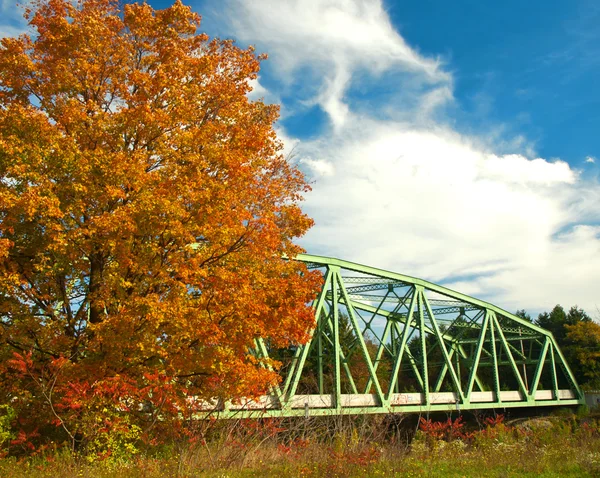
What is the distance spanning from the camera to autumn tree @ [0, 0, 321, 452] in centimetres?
986

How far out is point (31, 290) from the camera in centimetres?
1045

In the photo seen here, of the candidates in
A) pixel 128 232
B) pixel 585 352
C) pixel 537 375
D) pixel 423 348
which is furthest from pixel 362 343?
pixel 585 352

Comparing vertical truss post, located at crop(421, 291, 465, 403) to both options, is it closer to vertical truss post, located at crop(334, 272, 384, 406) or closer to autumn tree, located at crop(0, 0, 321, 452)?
vertical truss post, located at crop(334, 272, 384, 406)

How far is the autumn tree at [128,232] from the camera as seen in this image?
9.86m

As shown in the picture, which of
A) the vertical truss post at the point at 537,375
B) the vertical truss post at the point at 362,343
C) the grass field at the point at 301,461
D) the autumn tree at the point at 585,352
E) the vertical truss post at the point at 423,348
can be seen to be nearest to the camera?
the grass field at the point at 301,461

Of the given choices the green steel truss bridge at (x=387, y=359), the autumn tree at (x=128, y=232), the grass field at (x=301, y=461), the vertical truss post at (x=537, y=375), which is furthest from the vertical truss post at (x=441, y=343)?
the autumn tree at (x=128, y=232)

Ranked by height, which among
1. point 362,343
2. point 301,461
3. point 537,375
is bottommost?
point 301,461

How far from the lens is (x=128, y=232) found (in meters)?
10.2

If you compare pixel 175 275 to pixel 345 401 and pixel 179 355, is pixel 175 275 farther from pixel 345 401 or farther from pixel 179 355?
pixel 345 401

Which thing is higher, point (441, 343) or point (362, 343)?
point (441, 343)

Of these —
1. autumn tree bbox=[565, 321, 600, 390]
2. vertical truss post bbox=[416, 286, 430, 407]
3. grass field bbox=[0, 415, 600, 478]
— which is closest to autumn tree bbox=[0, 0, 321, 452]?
grass field bbox=[0, 415, 600, 478]

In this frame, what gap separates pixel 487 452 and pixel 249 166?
9.76m

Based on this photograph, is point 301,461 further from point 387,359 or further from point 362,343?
point 387,359

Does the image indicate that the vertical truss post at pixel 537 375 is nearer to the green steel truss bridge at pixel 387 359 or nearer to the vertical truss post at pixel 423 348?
the green steel truss bridge at pixel 387 359
